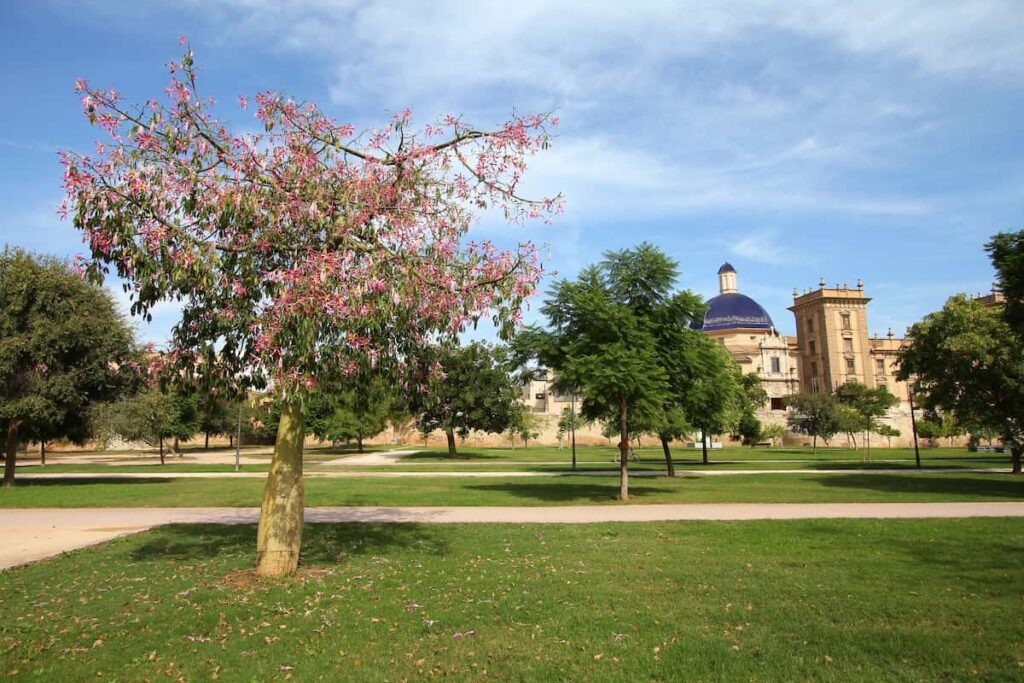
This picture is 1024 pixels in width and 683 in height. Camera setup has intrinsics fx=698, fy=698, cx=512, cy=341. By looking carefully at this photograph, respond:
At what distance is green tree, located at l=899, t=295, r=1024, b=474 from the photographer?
2673 centimetres

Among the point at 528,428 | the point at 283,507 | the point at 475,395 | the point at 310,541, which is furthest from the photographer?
the point at 528,428

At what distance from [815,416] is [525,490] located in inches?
2267

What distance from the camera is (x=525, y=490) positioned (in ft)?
74.7

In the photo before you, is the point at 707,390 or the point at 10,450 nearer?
the point at 707,390

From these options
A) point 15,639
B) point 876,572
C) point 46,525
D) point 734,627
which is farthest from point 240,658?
point 46,525

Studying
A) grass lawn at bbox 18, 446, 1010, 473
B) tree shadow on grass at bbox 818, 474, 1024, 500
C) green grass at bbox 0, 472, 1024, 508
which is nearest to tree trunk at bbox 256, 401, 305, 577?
green grass at bbox 0, 472, 1024, 508

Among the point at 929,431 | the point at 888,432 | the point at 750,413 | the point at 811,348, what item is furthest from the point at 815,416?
the point at 811,348

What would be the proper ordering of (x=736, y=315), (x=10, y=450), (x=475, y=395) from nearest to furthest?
(x=10, y=450)
(x=475, y=395)
(x=736, y=315)

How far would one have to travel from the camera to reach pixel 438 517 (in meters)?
15.6

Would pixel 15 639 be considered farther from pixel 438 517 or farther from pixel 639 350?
pixel 639 350

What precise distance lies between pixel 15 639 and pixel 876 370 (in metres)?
110

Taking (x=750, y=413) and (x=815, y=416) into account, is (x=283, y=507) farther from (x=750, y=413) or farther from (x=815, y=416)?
(x=815, y=416)

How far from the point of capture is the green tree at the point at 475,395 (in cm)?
4731

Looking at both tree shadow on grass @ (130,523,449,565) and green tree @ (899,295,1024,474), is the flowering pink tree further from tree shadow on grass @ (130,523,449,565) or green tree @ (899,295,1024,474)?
green tree @ (899,295,1024,474)
